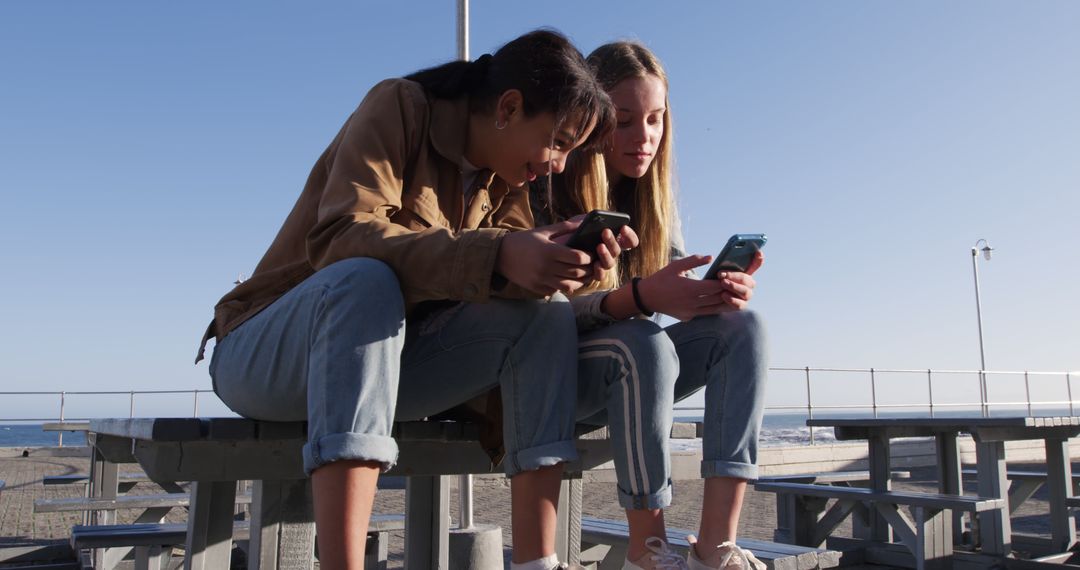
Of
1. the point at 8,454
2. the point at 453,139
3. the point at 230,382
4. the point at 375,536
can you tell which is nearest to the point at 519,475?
the point at 230,382

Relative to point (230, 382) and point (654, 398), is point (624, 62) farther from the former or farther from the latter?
point (230, 382)

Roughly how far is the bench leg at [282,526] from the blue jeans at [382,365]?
40 centimetres

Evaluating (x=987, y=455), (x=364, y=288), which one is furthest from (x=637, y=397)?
(x=987, y=455)

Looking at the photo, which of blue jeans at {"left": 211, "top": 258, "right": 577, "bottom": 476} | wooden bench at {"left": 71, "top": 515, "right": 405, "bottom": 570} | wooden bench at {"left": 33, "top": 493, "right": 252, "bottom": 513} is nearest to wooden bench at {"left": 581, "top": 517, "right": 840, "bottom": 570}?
blue jeans at {"left": 211, "top": 258, "right": 577, "bottom": 476}

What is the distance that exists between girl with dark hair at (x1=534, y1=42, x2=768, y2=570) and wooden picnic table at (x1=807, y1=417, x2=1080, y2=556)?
2769 millimetres

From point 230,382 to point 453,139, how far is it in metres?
0.60

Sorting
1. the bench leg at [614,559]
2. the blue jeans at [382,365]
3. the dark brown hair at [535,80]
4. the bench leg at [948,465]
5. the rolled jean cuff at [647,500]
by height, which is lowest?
the bench leg at [614,559]

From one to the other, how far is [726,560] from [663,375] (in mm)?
333

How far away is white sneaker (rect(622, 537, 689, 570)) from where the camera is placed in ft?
4.56

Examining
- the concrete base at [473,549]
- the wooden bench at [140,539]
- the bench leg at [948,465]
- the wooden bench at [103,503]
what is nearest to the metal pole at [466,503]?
the concrete base at [473,549]

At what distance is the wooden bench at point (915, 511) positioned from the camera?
12.5 feet

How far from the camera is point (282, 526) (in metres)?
1.89

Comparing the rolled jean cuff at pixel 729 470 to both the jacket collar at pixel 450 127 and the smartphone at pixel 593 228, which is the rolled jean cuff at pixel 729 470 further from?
the jacket collar at pixel 450 127

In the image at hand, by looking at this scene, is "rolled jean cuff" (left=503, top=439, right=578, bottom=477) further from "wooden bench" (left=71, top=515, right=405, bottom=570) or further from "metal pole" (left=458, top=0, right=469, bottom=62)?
"metal pole" (left=458, top=0, right=469, bottom=62)
